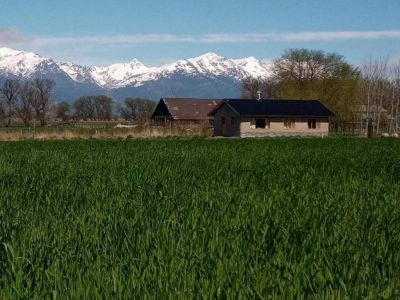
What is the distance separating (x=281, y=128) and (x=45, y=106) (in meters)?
76.7

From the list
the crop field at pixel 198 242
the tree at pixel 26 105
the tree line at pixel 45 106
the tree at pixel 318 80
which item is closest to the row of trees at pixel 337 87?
the tree at pixel 318 80

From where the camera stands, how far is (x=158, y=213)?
8.22m

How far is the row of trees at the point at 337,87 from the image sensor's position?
87.1m

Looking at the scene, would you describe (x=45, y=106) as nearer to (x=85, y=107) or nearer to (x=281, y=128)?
(x=85, y=107)

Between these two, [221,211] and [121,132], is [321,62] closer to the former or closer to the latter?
[121,132]

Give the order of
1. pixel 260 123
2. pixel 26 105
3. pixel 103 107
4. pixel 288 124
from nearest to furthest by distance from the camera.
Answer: pixel 260 123, pixel 288 124, pixel 26 105, pixel 103 107

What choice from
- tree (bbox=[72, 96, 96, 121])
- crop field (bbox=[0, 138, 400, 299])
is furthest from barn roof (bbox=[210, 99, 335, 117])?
tree (bbox=[72, 96, 96, 121])

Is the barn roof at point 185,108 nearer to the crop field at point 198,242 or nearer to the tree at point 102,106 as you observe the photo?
the crop field at point 198,242

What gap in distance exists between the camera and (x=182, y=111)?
9162 cm

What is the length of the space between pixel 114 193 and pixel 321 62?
92.9 meters

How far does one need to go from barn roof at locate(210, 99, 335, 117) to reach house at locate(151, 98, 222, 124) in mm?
19304

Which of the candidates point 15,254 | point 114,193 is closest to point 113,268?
point 15,254

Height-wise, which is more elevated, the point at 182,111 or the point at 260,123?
the point at 182,111

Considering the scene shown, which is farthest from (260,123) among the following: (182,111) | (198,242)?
(198,242)
